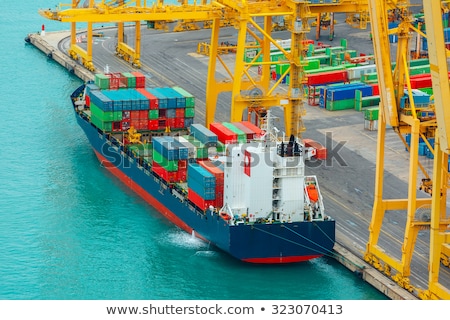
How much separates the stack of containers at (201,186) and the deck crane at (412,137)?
1234 cm

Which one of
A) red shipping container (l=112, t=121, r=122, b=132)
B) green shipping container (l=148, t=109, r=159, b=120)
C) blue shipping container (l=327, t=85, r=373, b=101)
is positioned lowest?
blue shipping container (l=327, t=85, r=373, b=101)

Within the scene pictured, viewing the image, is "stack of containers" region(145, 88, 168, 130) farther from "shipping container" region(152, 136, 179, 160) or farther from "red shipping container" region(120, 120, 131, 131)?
"shipping container" region(152, 136, 179, 160)

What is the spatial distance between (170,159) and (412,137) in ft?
80.3

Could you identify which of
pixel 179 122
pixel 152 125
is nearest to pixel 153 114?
pixel 152 125

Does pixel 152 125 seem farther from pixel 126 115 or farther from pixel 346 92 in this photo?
pixel 346 92

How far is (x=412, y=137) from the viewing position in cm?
8875

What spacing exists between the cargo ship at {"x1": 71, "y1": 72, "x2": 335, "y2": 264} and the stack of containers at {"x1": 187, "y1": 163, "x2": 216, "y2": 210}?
7 cm

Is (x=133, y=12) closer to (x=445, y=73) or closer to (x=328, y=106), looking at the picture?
(x=328, y=106)

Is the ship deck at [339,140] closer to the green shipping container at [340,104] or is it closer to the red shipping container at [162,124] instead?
the green shipping container at [340,104]

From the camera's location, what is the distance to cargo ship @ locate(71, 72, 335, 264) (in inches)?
3841

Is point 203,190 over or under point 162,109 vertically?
under

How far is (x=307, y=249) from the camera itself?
9788cm

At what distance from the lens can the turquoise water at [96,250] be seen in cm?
9425

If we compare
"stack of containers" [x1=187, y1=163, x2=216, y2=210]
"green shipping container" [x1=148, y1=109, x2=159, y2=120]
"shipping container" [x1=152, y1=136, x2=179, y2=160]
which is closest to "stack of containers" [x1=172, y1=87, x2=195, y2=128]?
"green shipping container" [x1=148, y1=109, x2=159, y2=120]
